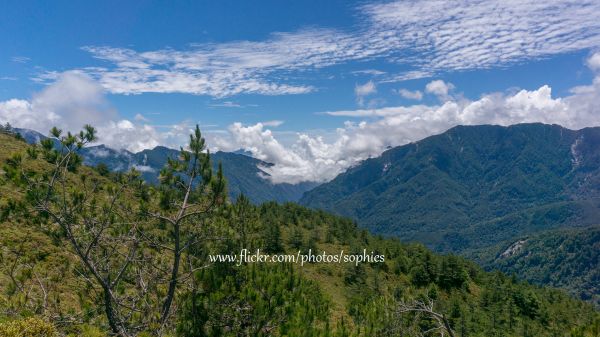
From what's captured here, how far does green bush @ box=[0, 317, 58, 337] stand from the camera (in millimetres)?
8266

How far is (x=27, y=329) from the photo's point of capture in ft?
28.2

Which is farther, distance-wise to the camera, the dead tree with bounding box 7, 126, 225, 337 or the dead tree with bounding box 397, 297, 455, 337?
the dead tree with bounding box 7, 126, 225, 337

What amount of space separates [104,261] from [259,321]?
5.41 meters

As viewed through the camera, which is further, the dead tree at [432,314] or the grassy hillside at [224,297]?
the grassy hillside at [224,297]

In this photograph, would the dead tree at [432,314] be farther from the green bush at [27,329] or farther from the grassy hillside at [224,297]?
the green bush at [27,329]

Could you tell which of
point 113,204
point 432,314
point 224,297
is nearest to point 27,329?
point 113,204

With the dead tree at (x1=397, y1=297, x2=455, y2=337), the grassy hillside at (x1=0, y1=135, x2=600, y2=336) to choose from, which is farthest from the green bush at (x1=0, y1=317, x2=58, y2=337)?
the dead tree at (x1=397, y1=297, x2=455, y2=337)

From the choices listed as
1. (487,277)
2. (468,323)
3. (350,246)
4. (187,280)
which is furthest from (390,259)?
(187,280)

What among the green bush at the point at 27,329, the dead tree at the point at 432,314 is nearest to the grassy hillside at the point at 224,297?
the dead tree at the point at 432,314

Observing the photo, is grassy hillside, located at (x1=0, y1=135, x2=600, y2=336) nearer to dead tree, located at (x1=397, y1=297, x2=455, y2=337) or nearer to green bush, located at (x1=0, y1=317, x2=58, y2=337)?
dead tree, located at (x1=397, y1=297, x2=455, y2=337)

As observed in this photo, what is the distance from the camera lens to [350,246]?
3531 inches

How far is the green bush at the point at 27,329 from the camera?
8266 millimetres

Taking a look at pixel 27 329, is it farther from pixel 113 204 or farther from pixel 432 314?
pixel 432 314

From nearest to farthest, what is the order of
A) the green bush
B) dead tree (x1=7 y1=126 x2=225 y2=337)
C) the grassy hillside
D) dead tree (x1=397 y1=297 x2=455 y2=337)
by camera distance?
1. the green bush
2. dead tree (x1=397 y1=297 x2=455 y2=337)
3. dead tree (x1=7 y1=126 x2=225 y2=337)
4. the grassy hillside
